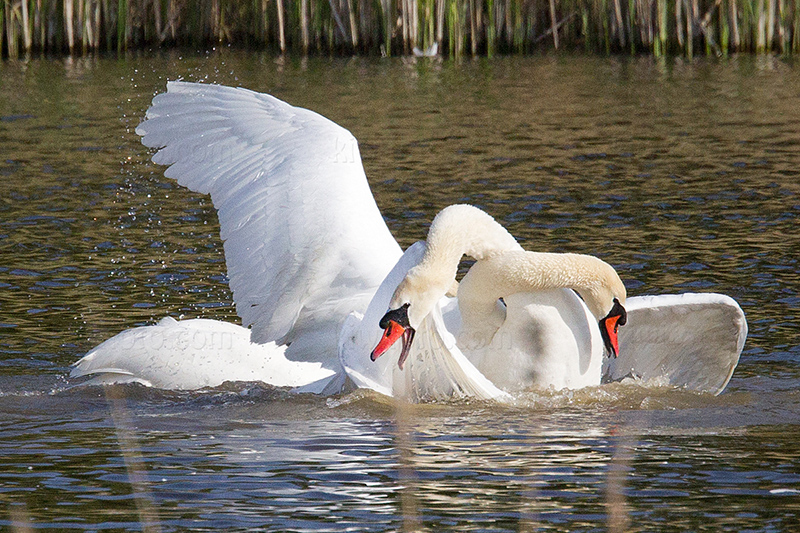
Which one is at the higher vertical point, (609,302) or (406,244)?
(609,302)

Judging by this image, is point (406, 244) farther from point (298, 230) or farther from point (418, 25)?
point (418, 25)

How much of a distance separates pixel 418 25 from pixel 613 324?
1488cm

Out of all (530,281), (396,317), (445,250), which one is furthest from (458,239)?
(396,317)

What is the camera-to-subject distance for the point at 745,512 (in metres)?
4.68

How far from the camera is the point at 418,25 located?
2094cm

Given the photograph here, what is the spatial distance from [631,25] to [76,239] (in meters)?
12.3

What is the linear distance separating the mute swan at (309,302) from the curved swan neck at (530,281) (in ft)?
0.11

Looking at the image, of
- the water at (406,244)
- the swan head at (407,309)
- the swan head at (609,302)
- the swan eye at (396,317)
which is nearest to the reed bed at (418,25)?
the water at (406,244)

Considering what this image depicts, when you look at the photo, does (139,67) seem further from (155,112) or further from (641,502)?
(641,502)

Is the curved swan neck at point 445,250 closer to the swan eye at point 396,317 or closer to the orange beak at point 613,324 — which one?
the swan eye at point 396,317

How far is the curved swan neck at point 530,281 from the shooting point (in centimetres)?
643

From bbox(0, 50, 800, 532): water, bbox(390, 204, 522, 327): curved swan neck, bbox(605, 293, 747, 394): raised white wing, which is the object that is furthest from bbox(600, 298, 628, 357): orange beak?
bbox(390, 204, 522, 327): curved swan neck

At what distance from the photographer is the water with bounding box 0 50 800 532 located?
192 inches

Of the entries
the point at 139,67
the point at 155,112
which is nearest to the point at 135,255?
the point at 155,112
